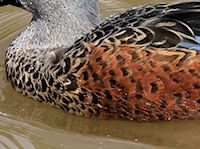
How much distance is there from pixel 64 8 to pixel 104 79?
858mm

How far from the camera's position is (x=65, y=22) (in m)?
5.58

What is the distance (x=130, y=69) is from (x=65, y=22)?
902mm

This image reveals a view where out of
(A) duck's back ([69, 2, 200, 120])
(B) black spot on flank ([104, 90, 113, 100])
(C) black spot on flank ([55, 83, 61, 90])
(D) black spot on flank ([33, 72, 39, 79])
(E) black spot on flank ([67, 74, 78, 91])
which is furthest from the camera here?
(D) black spot on flank ([33, 72, 39, 79])

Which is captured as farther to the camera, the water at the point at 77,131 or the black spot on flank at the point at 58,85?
the black spot on flank at the point at 58,85

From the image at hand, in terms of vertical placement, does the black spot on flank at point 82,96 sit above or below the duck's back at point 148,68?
below

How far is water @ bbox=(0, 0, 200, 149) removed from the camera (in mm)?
4973

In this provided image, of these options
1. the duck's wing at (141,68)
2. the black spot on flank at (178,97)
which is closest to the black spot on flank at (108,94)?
the duck's wing at (141,68)

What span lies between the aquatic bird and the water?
7 cm

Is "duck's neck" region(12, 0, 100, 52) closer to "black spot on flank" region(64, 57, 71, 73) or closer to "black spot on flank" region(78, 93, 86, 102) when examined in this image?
"black spot on flank" region(64, 57, 71, 73)

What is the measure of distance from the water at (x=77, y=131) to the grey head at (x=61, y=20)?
1.56ft

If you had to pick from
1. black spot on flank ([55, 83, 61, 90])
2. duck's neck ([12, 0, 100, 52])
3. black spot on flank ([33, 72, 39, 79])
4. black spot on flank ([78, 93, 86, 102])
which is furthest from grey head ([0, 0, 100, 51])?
black spot on flank ([78, 93, 86, 102])

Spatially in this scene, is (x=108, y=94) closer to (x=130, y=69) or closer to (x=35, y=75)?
(x=130, y=69)

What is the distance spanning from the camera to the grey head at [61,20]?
18.2 ft

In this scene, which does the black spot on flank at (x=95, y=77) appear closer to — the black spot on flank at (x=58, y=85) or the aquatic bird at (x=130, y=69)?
the aquatic bird at (x=130, y=69)
